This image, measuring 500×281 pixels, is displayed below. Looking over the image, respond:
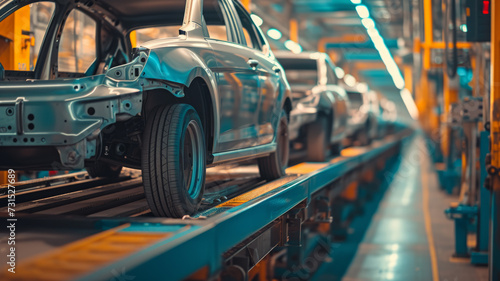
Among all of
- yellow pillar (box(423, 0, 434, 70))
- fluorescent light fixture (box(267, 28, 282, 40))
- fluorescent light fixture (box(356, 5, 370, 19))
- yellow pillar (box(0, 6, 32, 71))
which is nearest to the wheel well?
yellow pillar (box(0, 6, 32, 71))

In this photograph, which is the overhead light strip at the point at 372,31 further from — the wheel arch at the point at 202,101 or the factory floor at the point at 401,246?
the wheel arch at the point at 202,101

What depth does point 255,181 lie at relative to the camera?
5477 mm

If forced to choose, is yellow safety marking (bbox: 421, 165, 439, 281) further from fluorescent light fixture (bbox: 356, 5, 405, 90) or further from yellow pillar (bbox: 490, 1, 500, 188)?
fluorescent light fixture (bbox: 356, 5, 405, 90)

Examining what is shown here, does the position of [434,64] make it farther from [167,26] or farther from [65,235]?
[65,235]

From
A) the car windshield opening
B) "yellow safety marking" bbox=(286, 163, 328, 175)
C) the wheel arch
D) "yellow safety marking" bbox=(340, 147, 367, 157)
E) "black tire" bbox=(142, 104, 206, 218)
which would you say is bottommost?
"yellow safety marking" bbox=(340, 147, 367, 157)

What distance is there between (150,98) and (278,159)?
84.4 inches

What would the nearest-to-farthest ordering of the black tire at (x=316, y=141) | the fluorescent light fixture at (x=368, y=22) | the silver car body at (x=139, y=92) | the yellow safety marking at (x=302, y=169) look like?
the silver car body at (x=139, y=92)
the yellow safety marking at (x=302, y=169)
the black tire at (x=316, y=141)
the fluorescent light fixture at (x=368, y=22)

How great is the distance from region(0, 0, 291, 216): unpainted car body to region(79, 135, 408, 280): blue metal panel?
1.13 ft

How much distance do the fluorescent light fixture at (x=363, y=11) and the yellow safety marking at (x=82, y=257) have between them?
16642 mm

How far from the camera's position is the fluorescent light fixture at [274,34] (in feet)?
56.6

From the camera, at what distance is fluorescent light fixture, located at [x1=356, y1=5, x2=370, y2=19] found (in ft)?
60.0

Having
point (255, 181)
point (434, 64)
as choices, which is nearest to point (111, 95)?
point (255, 181)

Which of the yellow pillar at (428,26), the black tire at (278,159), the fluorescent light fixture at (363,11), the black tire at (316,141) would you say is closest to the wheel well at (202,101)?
the black tire at (278,159)

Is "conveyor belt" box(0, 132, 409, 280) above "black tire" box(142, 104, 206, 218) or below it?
below
